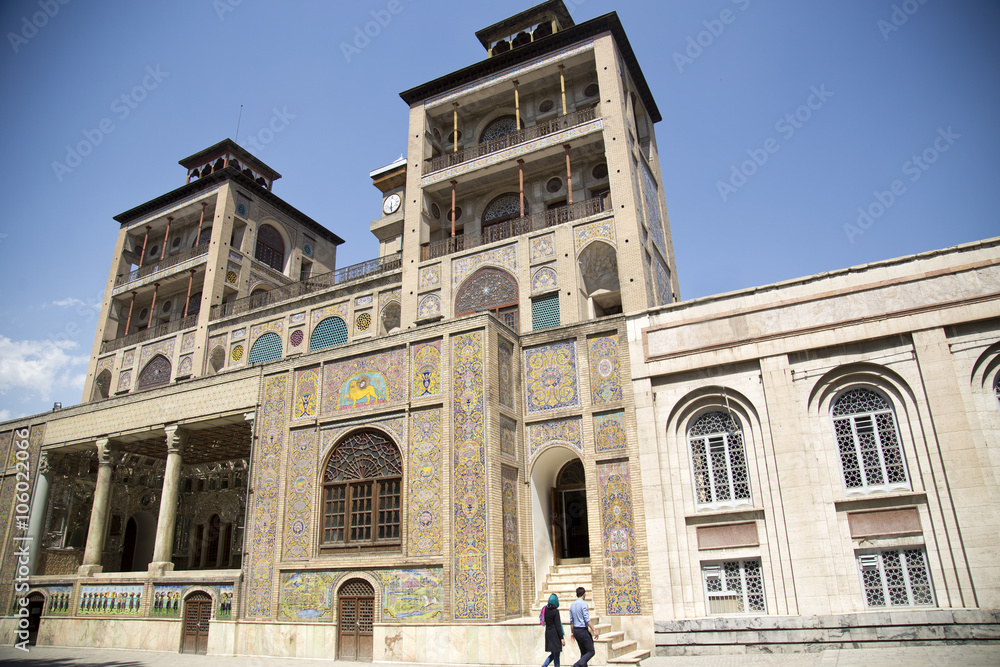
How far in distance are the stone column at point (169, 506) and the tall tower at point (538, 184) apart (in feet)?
24.5

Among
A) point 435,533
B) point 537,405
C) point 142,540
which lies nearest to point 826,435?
point 537,405

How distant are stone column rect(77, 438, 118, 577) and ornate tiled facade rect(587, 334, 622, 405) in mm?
14829

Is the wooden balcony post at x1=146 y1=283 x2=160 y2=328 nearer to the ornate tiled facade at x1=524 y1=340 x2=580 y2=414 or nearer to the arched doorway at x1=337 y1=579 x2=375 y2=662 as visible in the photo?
the arched doorway at x1=337 y1=579 x2=375 y2=662

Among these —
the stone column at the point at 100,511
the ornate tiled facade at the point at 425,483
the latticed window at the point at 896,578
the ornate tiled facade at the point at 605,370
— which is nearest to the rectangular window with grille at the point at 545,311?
the ornate tiled facade at the point at 605,370

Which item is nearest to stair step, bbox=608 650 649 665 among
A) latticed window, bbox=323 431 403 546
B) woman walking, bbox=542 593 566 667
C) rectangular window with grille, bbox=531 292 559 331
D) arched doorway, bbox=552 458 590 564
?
woman walking, bbox=542 593 566 667

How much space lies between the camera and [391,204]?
1282 inches

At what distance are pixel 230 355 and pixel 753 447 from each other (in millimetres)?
Result: 20164

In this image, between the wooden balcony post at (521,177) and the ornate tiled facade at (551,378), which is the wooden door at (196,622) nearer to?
the ornate tiled facade at (551,378)

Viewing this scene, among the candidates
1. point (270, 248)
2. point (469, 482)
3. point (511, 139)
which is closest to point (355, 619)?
point (469, 482)

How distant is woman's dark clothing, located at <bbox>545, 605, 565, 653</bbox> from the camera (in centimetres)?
1122

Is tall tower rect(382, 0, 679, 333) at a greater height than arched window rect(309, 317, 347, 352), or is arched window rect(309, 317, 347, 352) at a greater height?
tall tower rect(382, 0, 679, 333)

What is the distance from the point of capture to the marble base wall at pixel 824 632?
11750mm

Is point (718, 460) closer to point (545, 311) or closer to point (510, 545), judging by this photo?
point (510, 545)

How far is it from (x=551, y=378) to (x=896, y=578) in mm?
8015
